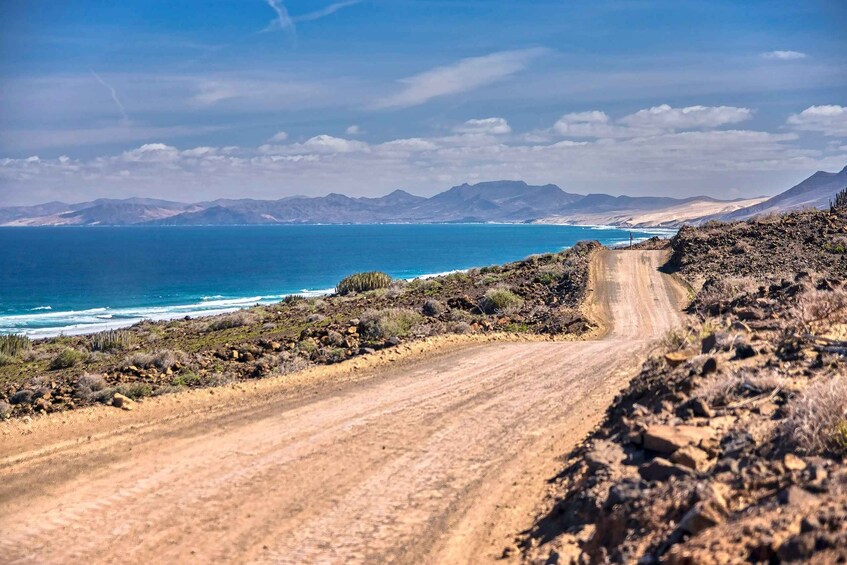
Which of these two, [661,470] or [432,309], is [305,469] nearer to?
[661,470]

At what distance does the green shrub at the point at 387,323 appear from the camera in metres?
23.2

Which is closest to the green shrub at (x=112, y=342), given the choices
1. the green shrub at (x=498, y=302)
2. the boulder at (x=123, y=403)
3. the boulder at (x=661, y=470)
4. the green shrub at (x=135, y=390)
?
the green shrub at (x=135, y=390)

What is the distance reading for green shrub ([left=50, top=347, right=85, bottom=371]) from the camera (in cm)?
2473

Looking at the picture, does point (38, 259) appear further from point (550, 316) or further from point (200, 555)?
point (200, 555)

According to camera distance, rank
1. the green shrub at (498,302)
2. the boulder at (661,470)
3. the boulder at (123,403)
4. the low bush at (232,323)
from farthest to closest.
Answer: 1. the low bush at (232,323)
2. the green shrub at (498,302)
3. the boulder at (123,403)
4. the boulder at (661,470)

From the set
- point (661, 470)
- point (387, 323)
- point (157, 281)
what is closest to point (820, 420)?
point (661, 470)

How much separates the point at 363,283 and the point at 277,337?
21.7 metres

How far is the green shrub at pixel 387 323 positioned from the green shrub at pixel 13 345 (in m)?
14.5

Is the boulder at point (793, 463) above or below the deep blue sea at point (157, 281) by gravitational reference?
above

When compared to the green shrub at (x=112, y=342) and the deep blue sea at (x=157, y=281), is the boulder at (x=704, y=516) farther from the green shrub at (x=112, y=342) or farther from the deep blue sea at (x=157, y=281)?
the deep blue sea at (x=157, y=281)

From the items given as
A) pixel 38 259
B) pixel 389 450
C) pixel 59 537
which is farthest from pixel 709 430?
pixel 38 259

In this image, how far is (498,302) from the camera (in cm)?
2980

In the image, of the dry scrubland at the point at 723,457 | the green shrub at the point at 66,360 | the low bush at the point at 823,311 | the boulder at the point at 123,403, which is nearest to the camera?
the dry scrubland at the point at 723,457

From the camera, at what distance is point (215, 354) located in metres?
21.9
